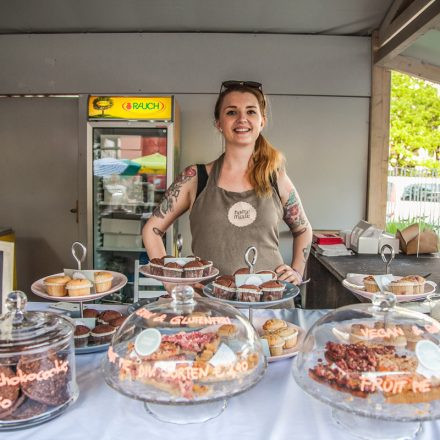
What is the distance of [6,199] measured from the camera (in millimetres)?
4852

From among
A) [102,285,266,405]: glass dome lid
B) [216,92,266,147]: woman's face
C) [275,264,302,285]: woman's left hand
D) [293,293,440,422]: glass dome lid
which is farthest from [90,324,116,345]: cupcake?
[216,92,266,147]: woman's face

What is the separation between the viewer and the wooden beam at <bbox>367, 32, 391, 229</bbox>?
452cm

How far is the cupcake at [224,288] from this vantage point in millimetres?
1465

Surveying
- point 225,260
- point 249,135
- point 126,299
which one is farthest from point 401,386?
point 126,299

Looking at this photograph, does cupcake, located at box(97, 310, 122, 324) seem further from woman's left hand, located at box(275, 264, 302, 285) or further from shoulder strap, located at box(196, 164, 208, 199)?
shoulder strap, located at box(196, 164, 208, 199)

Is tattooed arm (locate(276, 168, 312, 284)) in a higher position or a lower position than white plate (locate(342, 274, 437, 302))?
higher

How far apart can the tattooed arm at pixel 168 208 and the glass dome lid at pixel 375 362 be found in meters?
1.24

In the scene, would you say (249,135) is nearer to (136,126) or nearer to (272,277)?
(272,277)

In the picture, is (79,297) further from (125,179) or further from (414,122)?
(414,122)

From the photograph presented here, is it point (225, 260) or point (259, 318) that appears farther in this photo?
point (225, 260)

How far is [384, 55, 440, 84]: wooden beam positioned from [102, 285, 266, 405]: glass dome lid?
3986mm

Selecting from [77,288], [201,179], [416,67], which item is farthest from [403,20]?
[77,288]

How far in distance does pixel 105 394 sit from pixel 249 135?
137cm

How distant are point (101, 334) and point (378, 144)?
3930 millimetres
